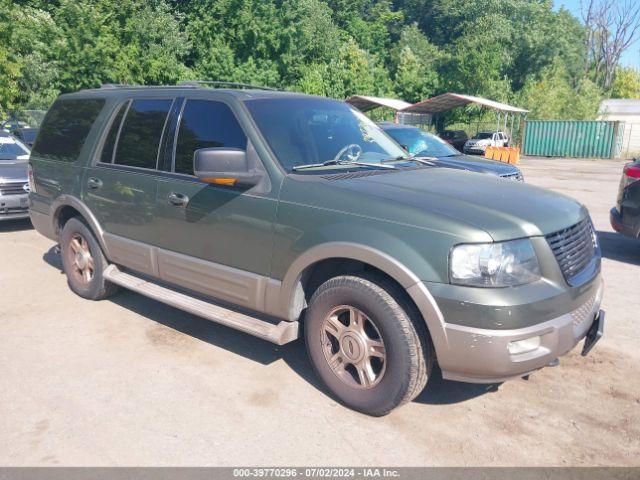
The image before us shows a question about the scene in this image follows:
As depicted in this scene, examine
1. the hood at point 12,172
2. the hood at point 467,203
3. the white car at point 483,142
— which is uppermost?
the hood at point 467,203

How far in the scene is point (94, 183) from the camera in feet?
16.7

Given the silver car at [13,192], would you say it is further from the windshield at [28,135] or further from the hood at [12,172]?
the windshield at [28,135]

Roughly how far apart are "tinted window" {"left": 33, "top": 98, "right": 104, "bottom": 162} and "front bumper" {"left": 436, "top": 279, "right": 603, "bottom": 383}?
3999 mm

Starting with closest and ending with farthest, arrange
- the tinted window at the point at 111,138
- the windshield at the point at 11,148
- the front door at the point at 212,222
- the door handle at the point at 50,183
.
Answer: the front door at the point at 212,222 → the tinted window at the point at 111,138 → the door handle at the point at 50,183 → the windshield at the point at 11,148

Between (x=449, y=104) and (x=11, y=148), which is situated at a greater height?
(x=449, y=104)

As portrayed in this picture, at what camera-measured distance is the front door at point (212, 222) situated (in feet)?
12.6

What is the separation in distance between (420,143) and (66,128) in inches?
243

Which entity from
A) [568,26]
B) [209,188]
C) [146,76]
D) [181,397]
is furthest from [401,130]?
[568,26]

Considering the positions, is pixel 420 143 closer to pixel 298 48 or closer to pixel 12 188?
pixel 12 188

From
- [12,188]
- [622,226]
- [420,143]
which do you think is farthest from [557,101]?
[12,188]

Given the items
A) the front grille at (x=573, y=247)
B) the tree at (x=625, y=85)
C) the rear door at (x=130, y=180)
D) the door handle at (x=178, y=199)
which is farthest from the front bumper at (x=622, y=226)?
the tree at (x=625, y=85)

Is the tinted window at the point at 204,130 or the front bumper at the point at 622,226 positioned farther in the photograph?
the front bumper at the point at 622,226

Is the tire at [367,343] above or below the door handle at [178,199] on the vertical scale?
below

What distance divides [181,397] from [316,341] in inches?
38.9
